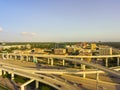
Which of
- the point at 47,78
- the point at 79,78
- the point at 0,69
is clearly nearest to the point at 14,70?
the point at 0,69

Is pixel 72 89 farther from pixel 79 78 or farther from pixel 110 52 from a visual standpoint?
pixel 110 52

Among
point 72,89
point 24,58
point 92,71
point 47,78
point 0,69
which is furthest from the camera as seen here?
point 24,58

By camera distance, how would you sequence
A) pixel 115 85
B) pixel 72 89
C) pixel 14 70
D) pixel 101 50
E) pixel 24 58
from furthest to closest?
pixel 101 50, pixel 24 58, pixel 14 70, pixel 115 85, pixel 72 89

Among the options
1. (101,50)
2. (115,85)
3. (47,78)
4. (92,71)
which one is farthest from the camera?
(101,50)

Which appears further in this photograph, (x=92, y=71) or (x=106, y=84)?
(x=92, y=71)

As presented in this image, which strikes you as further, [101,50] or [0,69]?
[101,50]

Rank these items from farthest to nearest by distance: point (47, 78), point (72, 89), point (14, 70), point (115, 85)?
1. point (14, 70)
2. point (47, 78)
3. point (115, 85)
4. point (72, 89)

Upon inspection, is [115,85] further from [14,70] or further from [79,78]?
[14,70]

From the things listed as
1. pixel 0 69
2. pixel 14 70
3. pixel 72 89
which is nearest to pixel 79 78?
pixel 72 89
